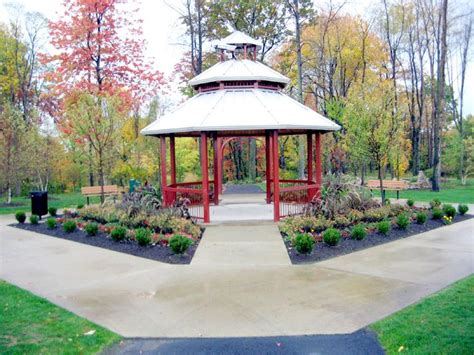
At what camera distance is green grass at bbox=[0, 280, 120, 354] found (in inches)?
170

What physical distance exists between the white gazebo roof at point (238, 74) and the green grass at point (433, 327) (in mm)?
9120

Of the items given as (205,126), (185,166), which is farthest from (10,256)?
(185,166)

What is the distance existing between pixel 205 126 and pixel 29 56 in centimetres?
2303

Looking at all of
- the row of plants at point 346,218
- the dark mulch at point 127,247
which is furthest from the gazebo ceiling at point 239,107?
the dark mulch at point 127,247

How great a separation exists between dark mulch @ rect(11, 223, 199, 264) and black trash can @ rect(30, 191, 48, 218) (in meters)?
1.84

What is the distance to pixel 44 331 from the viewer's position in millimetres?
4742

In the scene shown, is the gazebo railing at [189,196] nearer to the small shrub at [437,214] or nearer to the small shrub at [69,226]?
the small shrub at [69,226]

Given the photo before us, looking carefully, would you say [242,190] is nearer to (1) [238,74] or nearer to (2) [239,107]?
(1) [238,74]

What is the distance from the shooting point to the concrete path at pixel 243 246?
26.2 feet

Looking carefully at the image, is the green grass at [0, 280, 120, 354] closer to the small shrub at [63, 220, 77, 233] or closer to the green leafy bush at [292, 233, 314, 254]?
the green leafy bush at [292, 233, 314, 254]

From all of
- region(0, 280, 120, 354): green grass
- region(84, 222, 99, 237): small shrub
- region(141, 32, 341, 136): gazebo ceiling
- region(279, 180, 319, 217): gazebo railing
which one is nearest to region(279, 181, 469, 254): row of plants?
region(279, 180, 319, 217): gazebo railing

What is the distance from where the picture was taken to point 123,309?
5457mm

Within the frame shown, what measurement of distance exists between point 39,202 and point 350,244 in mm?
10167

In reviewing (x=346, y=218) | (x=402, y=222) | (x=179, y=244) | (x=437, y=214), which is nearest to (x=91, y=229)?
(x=179, y=244)
